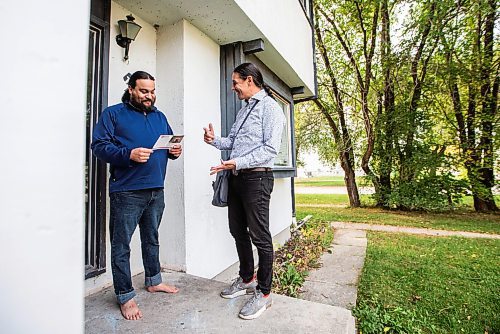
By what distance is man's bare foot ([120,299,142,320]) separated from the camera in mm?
1712

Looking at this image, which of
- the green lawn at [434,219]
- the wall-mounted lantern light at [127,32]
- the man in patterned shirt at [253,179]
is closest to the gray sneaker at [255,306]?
the man in patterned shirt at [253,179]

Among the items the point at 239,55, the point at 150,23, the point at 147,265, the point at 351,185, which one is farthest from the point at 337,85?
the point at 147,265

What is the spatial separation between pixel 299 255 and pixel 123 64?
352 centimetres

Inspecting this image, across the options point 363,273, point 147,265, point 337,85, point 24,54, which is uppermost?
point 337,85

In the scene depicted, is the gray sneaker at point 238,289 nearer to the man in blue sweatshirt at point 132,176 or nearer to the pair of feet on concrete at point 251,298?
the pair of feet on concrete at point 251,298

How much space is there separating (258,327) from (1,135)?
159 centimetres

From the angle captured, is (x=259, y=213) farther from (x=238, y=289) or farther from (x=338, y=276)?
(x=338, y=276)

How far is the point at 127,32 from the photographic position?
7.71ft

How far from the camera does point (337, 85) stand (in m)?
9.73

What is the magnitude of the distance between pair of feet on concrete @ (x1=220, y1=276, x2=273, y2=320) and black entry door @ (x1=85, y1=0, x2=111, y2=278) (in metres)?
1.04

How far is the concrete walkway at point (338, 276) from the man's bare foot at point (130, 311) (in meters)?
1.81

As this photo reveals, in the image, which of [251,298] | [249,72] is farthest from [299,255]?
[249,72]

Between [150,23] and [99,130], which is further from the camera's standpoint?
[150,23]

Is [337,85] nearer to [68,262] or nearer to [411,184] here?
[411,184]
